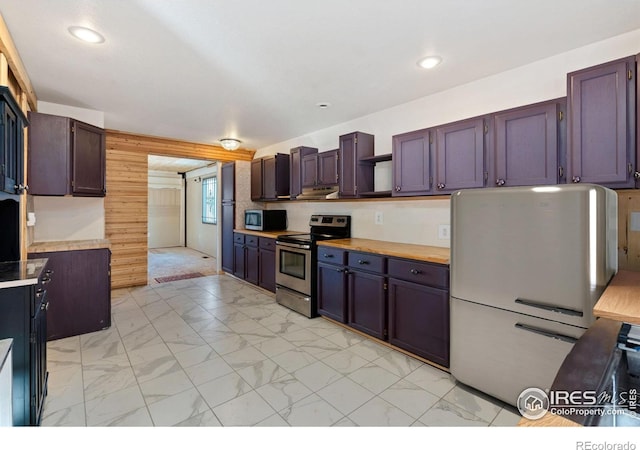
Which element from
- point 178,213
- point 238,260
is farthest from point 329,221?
point 178,213

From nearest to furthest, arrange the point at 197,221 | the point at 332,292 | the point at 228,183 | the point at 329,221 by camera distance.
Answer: the point at 332,292 < the point at 329,221 < the point at 228,183 < the point at 197,221

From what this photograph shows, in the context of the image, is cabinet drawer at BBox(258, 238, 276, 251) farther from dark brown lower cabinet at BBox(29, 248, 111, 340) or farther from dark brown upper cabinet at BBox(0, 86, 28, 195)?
dark brown upper cabinet at BBox(0, 86, 28, 195)

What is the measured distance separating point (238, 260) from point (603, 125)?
4.86 meters

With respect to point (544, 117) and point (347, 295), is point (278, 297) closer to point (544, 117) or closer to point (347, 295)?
point (347, 295)

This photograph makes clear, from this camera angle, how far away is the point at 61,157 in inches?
122

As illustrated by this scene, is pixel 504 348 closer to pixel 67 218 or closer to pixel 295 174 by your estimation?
pixel 295 174

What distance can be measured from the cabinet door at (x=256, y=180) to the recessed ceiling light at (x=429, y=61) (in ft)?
11.1

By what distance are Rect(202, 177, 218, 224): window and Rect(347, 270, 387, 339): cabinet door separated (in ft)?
20.3

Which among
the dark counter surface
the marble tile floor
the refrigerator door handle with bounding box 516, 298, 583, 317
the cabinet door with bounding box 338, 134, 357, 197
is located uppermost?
the cabinet door with bounding box 338, 134, 357, 197

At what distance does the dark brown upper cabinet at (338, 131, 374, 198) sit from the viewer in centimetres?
362

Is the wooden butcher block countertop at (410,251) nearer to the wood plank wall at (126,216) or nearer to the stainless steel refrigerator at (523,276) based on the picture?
the stainless steel refrigerator at (523,276)

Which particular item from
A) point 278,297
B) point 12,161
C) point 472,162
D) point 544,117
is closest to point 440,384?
point 472,162

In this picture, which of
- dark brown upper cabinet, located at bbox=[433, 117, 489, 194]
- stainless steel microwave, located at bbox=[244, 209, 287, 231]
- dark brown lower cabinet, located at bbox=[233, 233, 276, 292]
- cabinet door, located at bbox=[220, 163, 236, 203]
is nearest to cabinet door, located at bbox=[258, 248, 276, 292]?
dark brown lower cabinet, located at bbox=[233, 233, 276, 292]

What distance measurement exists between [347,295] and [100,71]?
307cm
